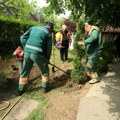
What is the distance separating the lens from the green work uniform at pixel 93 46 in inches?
253

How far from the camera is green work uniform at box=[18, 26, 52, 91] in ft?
19.5

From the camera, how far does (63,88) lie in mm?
6543

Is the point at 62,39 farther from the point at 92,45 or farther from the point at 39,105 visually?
the point at 39,105

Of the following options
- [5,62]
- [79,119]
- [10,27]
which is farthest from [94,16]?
[10,27]

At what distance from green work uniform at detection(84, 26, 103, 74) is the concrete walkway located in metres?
0.72

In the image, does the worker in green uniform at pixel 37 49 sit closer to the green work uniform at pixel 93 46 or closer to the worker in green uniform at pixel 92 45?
the worker in green uniform at pixel 92 45

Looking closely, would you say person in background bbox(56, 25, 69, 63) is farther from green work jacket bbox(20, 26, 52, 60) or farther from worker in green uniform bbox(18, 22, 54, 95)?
green work jacket bbox(20, 26, 52, 60)

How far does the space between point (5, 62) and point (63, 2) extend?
4.41 meters

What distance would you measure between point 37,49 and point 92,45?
6.25 feet

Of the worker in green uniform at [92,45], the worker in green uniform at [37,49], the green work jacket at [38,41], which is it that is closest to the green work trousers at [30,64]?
the worker in green uniform at [37,49]

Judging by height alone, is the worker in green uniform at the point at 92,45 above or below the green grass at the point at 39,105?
above

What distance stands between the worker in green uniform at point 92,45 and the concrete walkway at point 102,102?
438 millimetres

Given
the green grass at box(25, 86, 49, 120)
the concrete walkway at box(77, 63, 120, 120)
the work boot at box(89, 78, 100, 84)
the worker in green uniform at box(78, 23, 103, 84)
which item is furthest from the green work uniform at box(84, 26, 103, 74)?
the green grass at box(25, 86, 49, 120)

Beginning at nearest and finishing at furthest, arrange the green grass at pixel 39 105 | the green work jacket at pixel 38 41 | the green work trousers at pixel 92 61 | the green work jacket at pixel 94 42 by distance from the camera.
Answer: the green grass at pixel 39 105, the green work jacket at pixel 38 41, the green work jacket at pixel 94 42, the green work trousers at pixel 92 61
